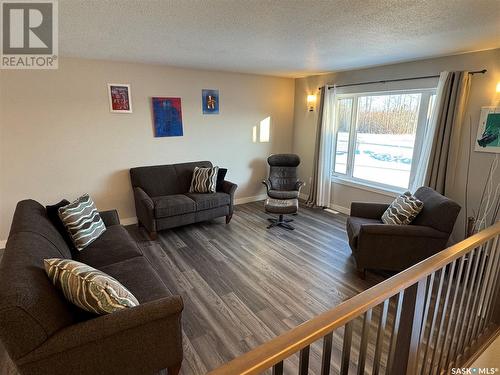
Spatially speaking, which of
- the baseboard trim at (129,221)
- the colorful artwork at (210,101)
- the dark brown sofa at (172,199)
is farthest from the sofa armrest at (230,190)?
the baseboard trim at (129,221)

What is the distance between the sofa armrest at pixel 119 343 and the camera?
131cm

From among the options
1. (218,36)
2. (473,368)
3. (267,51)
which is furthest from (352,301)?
(267,51)

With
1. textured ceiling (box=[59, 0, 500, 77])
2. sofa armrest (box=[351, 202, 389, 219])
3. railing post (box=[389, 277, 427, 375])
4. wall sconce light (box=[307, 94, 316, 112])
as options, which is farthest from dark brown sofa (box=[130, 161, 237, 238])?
railing post (box=[389, 277, 427, 375])

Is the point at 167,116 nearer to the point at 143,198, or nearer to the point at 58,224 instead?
the point at 143,198

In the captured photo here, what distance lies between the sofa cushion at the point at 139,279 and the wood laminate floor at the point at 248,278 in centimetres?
49

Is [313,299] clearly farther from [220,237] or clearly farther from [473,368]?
[220,237]

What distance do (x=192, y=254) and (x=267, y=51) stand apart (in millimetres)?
2552

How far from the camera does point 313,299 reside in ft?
8.36

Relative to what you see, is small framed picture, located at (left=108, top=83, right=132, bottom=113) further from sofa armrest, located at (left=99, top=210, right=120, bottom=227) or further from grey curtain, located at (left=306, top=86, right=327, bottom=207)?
grey curtain, located at (left=306, top=86, right=327, bottom=207)

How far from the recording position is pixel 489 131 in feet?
10.1

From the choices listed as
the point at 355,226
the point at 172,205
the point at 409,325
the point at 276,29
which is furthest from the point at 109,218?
the point at 409,325

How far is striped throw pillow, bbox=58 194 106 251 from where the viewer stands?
2.42 metres

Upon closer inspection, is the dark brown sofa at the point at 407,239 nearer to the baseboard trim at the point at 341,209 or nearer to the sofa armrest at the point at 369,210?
the sofa armrest at the point at 369,210

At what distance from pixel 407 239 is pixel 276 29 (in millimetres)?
2312
